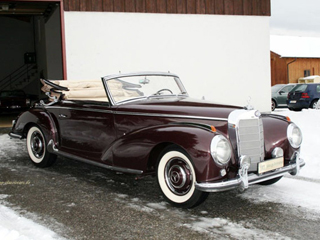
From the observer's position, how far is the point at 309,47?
40656 mm

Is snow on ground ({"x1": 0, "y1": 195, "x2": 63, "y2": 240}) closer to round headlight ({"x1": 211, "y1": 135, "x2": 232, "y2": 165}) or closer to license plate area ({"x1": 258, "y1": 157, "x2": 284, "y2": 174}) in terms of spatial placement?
round headlight ({"x1": 211, "y1": 135, "x2": 232, "y2": 165})

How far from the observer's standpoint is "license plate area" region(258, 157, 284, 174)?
4.02 metres

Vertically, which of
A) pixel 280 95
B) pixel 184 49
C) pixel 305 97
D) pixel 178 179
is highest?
pixel 184 49

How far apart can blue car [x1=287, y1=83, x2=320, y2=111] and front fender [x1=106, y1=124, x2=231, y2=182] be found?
14153 millimetres

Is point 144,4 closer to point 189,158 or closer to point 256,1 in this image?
point 256,1

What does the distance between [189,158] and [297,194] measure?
1555 mm

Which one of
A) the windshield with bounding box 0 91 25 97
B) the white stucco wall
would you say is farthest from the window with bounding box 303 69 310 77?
the windshield with bounding box 0 91 25 97

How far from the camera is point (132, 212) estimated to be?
3.93 m

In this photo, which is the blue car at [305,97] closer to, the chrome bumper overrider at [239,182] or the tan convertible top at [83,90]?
the tan convertible top at [83,90]

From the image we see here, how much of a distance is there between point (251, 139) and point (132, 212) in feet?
4.88

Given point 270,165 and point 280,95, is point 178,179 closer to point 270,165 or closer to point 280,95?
point 270,165

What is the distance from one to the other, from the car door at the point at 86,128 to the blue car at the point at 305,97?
13.7 meters

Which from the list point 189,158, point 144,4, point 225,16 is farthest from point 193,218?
point 225,16

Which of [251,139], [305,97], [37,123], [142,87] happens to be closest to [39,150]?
[37,123]
